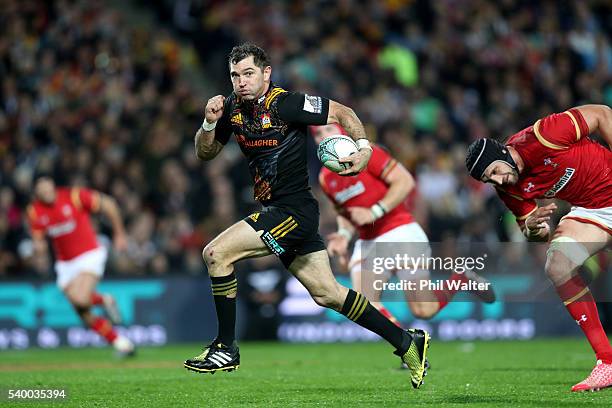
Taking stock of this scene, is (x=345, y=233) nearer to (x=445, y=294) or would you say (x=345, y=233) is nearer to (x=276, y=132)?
(x=445, y=294)

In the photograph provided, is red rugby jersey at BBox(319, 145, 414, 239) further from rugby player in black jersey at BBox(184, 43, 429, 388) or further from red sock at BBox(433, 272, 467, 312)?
rugby player in black jersey at BBox(184, 43, 429, 388)

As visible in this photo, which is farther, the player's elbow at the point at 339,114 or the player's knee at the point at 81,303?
the player's knee at the point at 81,303

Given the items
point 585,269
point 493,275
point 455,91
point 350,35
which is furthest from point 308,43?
point 585,269

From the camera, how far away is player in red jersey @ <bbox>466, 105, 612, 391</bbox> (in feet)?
28.4

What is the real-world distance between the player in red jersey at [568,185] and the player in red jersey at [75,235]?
714 cm

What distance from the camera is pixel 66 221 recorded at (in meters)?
15.0

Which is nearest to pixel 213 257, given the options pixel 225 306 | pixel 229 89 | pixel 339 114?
pixel 225 306

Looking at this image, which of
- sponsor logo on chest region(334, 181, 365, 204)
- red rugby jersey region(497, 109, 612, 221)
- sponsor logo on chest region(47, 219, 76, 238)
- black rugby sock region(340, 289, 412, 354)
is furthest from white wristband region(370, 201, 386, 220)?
sponsor logo on chest region(47, 219, 76, 238)

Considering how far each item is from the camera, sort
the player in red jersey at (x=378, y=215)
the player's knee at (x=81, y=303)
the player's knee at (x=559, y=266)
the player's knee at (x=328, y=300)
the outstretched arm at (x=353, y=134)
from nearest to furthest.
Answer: the outstretched arm at (x=353, y=134)
the player's knee at (x=328, y=300)
the player's knee at (x=559, y=266)
the player in red jersey at (x=378, y=215)
the player's knee at (x=81, y=303)

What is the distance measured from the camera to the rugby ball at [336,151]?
839cm

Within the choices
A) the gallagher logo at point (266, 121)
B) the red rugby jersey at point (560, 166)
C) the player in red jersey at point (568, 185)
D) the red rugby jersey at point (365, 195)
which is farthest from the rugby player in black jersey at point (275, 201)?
the red rugby jersey at point (365, 195)

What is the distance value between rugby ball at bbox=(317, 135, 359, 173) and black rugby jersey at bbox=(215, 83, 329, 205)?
20cm

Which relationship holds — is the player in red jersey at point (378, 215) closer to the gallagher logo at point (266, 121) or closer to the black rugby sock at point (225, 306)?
the gallagher logo at point (266, 121)

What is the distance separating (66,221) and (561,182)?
318 inches
